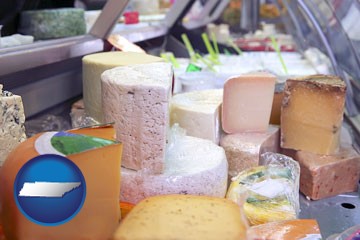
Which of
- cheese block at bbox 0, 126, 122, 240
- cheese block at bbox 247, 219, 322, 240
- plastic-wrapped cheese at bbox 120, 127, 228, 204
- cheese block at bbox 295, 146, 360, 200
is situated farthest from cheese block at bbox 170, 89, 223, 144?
cheese block at bbox 0, 126, 122, 240

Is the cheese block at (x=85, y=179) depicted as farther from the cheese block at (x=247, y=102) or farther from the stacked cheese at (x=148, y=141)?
the cheese block at (x=247, y=102)

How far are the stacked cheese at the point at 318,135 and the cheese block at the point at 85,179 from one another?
70 cm

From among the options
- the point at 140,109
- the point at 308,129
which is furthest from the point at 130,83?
the point at 308,129

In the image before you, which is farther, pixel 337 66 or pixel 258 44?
pixel 258 44

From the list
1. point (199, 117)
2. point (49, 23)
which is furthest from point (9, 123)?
point (49, 23)

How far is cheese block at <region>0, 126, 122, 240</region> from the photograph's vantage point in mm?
690

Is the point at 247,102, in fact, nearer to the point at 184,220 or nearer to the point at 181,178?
the point at 181,178

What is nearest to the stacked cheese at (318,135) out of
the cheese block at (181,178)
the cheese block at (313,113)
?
the cheese block at (313,113)

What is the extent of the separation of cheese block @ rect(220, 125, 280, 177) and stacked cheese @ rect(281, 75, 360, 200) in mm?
90

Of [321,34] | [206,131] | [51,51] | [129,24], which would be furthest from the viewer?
[129,24]

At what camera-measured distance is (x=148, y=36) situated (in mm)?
2357

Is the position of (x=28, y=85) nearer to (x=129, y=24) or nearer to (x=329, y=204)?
(x=329, y=204)

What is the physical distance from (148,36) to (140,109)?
157 centimetres

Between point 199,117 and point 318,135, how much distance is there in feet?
1.23
